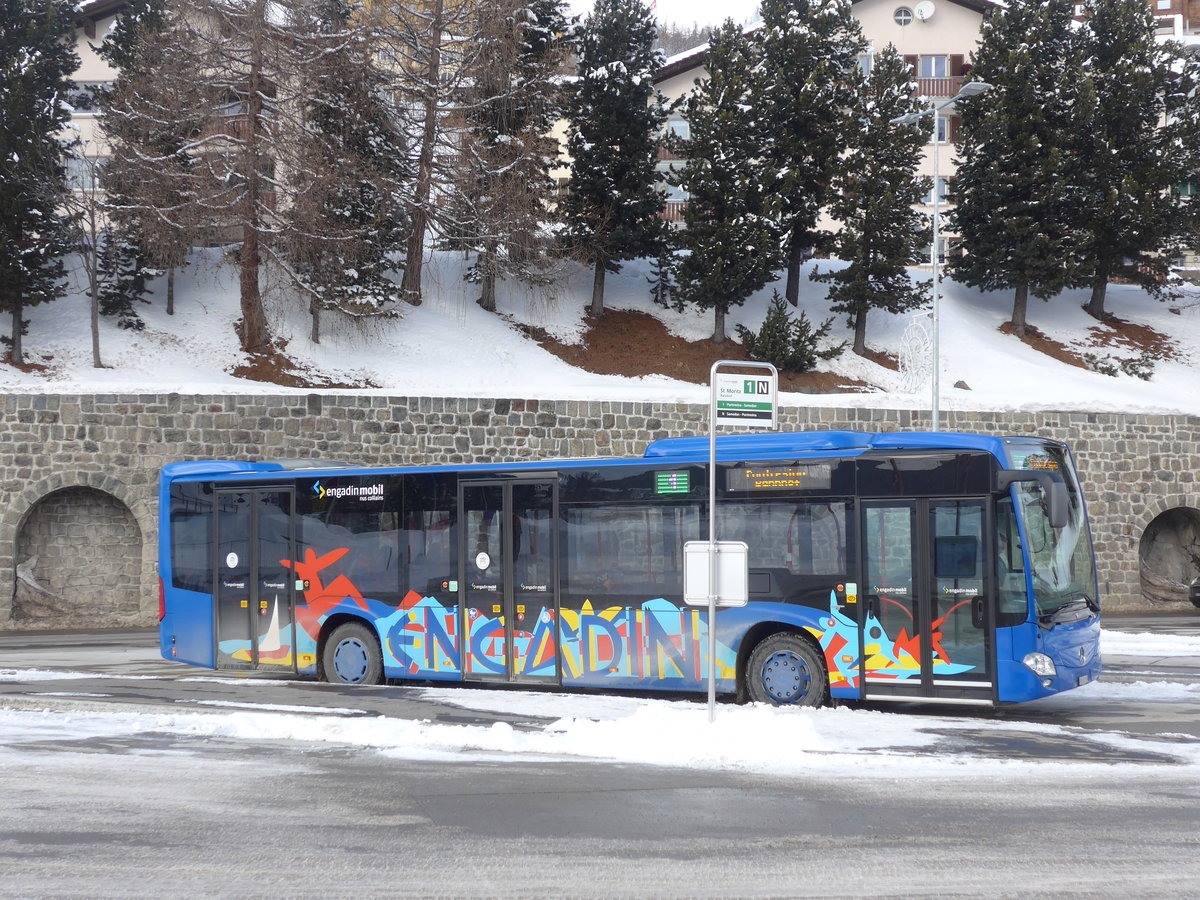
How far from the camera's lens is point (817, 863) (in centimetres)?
586

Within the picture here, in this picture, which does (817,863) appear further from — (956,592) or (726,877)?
(956,592)

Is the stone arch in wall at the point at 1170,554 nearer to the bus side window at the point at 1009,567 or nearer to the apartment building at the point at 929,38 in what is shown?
the bus side window at the point at 1009,567

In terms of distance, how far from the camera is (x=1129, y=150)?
37625 millimetres

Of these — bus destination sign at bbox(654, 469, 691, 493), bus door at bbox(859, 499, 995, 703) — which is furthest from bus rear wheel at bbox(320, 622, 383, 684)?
bus door at bbox(859, 499, 995, 703)

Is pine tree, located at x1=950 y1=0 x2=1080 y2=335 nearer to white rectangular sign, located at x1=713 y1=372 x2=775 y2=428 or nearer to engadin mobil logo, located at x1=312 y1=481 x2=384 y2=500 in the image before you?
engadin mobil logo, located at x1=312 y1=481 x2=384 y2=500

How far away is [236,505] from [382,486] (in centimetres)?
211

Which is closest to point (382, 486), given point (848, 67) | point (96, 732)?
point (96, 732)

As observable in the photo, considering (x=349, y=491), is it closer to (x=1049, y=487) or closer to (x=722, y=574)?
(x=722, y=574)

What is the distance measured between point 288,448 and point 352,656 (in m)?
9.42

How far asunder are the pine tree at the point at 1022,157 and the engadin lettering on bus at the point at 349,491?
29364 millimetres

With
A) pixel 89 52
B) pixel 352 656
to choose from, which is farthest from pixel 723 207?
pixel 89 52

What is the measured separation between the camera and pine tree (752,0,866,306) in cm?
3575

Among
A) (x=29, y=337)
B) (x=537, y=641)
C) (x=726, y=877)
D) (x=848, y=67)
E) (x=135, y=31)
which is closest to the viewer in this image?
(x=726, y=877)

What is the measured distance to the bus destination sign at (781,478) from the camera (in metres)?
11.1
